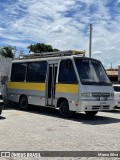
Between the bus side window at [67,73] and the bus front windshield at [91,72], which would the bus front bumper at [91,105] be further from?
the bus side window at [67,73]

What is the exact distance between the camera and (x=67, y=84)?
1612 centimetres

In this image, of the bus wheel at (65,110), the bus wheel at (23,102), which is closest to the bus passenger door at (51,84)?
the bus wheel at (65,110)

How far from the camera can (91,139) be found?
1086cm

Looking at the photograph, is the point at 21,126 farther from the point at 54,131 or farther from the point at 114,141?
the point at 114,141

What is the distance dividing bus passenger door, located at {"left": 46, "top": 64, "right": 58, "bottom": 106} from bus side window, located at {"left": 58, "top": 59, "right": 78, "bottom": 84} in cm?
56

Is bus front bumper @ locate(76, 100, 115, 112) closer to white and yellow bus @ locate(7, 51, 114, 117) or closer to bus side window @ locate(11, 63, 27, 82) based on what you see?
white and yellow bus @ locate(7, 51, 114, 117)

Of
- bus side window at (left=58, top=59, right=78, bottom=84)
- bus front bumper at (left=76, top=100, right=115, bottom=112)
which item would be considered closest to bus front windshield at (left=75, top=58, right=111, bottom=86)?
bus side window at (left=58, top=59, right=78, bottom=84)

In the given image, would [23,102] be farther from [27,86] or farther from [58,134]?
[58,134]

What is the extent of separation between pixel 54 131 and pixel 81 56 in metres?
5.12

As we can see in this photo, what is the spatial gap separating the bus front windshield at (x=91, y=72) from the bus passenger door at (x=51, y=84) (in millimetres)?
1575

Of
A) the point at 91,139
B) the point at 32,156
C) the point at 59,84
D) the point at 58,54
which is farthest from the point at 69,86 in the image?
the point at 32,156

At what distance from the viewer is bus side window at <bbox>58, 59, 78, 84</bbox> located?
51.9 feet

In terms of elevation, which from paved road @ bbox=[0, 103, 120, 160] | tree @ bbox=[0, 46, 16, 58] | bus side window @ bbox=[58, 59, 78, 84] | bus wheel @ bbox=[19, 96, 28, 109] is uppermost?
tree @ bbox=[0, 46, 16, 58]

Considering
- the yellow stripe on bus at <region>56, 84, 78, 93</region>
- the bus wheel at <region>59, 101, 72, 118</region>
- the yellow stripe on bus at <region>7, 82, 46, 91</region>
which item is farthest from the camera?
the yellow stripe on bus at <region>7, 82, 46, 91</region>
